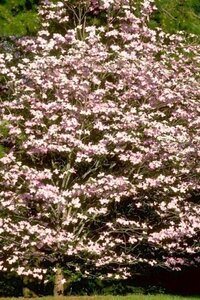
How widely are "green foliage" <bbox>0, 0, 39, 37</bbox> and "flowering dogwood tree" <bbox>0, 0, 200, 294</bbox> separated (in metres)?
0.32

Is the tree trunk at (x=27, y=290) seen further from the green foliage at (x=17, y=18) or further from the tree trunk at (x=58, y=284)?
the green foliage at (x=17, y=18)

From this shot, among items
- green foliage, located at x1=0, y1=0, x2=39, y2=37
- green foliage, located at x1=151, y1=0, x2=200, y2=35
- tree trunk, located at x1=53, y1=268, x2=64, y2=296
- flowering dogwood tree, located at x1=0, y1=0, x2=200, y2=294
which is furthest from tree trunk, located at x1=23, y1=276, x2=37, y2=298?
green foliage, located at x1=151, y1=0, x2=200, y2=35

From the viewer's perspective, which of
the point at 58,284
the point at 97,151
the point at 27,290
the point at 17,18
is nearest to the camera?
the point at 97,151

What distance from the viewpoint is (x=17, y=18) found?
538 inches

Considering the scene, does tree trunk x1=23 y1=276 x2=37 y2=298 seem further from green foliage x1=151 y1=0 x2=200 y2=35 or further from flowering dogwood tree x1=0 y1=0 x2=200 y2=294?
green foliage x1=151 y1=0 x2=200 y2=35

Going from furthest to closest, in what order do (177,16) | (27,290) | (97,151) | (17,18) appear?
(177,16) → (27,290) → (17,18) → (97,151)

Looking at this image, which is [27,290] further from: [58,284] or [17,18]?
[17,18]

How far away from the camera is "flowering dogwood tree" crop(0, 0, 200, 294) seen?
40.4 feet

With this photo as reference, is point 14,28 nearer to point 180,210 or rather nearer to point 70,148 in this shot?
point 70,148

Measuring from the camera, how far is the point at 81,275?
13.9 m

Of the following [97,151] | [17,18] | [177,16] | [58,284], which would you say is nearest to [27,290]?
[58,284]

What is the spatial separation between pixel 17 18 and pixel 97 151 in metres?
4.05

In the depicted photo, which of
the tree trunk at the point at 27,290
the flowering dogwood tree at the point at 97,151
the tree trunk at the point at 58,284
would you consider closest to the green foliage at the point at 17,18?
the flowering dogwood tree at the point at 97,151

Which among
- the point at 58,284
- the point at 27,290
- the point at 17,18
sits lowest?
the point at 27,290
